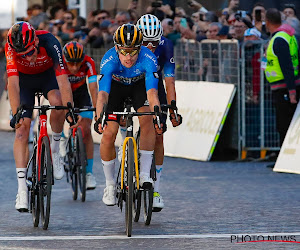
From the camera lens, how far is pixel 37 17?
2612 centimetres

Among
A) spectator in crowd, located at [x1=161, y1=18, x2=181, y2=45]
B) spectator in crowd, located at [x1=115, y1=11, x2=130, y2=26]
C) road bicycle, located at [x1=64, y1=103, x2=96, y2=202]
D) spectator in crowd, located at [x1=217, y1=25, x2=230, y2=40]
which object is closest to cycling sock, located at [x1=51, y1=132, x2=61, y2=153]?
road bicycle, located at [x1=64, y1=103, x2=96, y2=202]

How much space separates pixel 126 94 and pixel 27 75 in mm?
1295

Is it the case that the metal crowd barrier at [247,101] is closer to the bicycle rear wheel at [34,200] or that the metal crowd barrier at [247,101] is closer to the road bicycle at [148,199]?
the road bicycle at [148,199]

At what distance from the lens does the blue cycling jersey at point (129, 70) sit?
9.59m

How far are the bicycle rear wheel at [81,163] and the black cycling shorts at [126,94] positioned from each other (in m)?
2.38

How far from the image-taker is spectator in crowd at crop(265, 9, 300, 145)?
15.3 metres

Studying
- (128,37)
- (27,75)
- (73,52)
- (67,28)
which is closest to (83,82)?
(73,52)

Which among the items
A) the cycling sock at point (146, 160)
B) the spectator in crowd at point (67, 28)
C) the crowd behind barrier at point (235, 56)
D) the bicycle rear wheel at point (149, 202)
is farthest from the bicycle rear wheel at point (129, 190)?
the spectator in crowd at point (67, 28)

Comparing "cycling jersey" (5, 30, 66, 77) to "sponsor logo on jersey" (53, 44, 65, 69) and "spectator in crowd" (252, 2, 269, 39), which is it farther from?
"spectator in crowd" (252, 2, 269, 39)

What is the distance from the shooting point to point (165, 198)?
1238 cm

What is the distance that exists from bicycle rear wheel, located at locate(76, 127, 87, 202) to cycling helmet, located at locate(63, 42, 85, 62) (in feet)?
2.82

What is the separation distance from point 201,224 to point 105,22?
485 inches

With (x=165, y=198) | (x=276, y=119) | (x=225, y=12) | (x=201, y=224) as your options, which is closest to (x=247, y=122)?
(x=276, y=119)

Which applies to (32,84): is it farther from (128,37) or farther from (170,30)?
(170,30)
